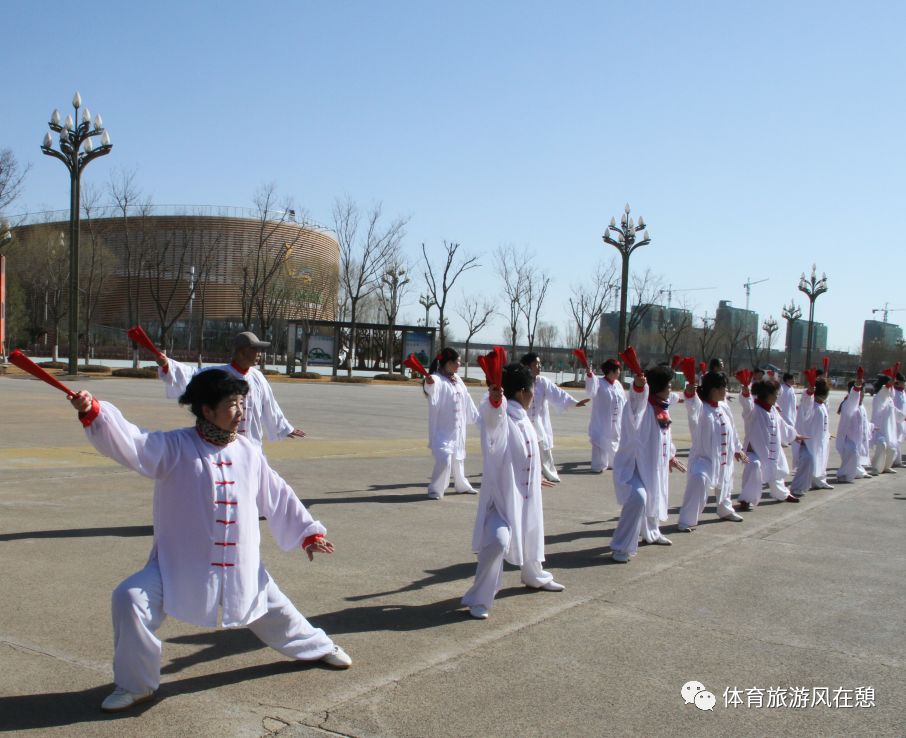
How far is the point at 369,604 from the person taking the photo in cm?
565

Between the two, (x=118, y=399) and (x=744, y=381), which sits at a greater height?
(x=744, y=381)

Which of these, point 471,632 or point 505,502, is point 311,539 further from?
point 505,502

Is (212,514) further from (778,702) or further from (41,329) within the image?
(41,329)

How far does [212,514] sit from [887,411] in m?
14.6

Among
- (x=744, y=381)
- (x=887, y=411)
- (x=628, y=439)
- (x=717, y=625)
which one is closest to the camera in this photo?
(x=717, y=625)

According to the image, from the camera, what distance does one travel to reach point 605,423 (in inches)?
531

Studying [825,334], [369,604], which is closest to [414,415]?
[369,604]

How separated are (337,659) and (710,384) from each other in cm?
616

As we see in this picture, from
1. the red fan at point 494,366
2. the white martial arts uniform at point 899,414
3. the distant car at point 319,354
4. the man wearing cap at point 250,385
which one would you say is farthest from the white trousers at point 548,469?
the distant car at point 319,354

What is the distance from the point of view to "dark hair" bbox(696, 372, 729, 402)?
926cm

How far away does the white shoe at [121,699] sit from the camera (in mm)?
3734

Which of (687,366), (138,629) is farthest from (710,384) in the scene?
(138,629)

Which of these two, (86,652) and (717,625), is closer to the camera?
(86,652)

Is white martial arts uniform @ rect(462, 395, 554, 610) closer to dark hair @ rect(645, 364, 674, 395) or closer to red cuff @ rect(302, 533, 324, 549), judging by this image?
red cuff @ rect(302, 533, 324, 549)
